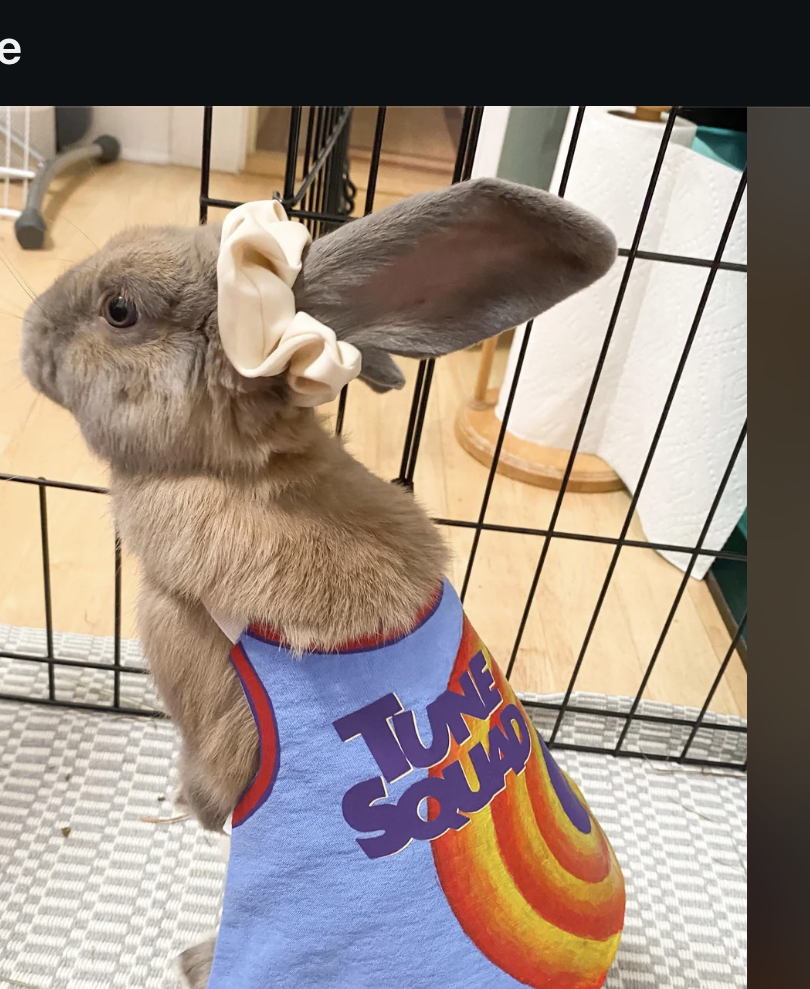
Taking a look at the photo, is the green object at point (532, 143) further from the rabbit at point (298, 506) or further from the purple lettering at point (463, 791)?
the purple lettering at point (463, 791)

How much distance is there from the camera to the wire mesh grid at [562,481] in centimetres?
72

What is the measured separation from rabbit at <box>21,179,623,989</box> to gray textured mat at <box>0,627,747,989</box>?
0.94 ft

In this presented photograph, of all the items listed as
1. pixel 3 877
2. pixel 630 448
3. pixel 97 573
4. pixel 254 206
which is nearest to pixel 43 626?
pixel 97 573

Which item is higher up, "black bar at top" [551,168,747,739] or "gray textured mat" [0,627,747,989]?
"black bar at top" [551,168,747,739]

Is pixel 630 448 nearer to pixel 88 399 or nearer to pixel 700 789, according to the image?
pixel 700 789

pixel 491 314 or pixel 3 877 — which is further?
pixel 3 877

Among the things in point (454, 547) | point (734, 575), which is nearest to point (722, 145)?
point (734, 575)

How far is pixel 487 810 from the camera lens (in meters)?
0.52

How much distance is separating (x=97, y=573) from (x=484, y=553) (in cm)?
58

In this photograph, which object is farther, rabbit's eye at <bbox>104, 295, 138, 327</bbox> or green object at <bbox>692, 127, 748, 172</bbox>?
green object at <bbox>692, 127, 748, 172</bbox>

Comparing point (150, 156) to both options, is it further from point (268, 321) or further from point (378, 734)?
point (378, 734)

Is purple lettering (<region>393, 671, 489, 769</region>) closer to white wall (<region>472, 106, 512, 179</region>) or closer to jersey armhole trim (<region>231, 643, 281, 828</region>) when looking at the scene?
jersey armhole trim (<region>231, 643, 281, 828</region>)

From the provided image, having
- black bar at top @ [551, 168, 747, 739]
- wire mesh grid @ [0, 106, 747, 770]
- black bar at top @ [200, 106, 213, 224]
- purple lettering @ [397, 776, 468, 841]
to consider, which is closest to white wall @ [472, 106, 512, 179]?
wire mesh grid @ [0, 106, 747, 770]

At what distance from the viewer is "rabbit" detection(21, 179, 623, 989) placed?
0.49 m
